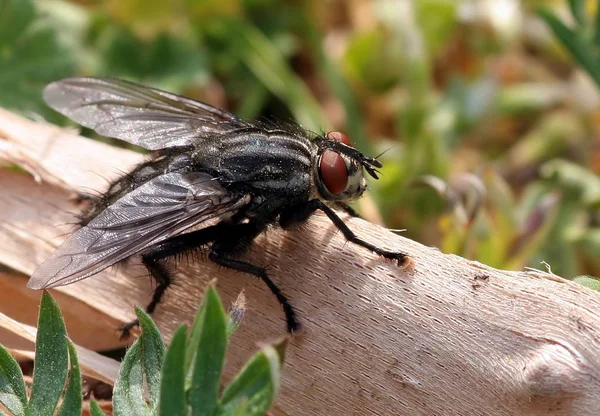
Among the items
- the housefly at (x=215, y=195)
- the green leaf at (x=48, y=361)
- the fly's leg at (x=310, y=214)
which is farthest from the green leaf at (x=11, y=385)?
the fly's leg at (x=310, y=214)

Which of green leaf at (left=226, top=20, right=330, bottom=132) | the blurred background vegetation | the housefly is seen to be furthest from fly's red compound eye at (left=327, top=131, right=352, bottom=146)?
green leaf at (left=226, top=20, right=330, bottom=132)

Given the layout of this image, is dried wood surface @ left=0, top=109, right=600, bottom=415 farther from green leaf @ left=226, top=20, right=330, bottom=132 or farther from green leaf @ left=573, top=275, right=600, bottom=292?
green leaf @ left=226, top=20, right=330, bottom=132

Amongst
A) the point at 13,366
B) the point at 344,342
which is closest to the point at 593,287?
the point at 344,342

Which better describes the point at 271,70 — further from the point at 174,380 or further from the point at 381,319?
the point at 174,380

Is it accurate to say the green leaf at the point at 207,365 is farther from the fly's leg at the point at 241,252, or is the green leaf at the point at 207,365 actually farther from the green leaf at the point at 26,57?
the green leaf at the point at 26,57

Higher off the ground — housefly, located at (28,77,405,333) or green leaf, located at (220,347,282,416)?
housefly, located at (28,77,405,333)

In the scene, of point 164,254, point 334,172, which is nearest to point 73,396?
point 164,254

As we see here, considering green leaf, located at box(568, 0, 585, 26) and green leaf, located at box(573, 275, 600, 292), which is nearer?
green leaf, located at box(573, 275, 600, 292)
